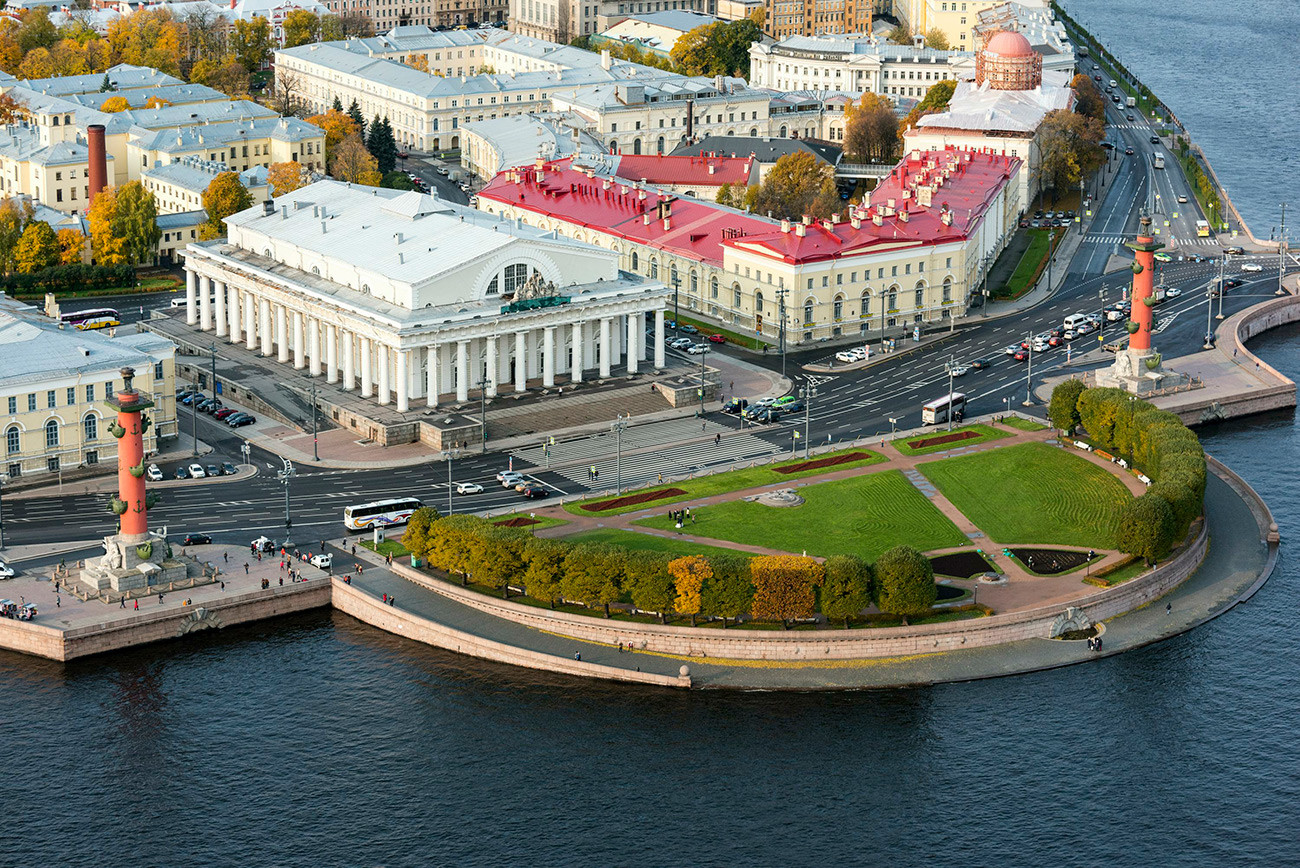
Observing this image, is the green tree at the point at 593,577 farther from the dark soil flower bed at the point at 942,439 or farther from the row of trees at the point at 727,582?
the dark soil flower bed at the point at 942,439

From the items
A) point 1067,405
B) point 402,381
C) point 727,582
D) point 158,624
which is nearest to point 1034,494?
point 1067,405

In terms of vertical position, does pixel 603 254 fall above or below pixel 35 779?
above

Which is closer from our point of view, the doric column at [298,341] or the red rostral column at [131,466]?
the red rostral column at [131,466]

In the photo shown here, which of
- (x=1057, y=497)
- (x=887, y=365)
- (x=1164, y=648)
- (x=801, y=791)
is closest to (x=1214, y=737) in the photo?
(x=1164, y=648)

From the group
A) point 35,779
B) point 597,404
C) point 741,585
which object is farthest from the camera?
point 597,404

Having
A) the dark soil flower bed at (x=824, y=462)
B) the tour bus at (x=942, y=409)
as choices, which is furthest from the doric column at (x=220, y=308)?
the tour bus at (x=942, y=409)

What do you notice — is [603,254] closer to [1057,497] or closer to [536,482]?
[536,482]

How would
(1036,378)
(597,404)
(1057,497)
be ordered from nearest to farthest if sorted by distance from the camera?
(1057,497), (597,404), (1036,378)

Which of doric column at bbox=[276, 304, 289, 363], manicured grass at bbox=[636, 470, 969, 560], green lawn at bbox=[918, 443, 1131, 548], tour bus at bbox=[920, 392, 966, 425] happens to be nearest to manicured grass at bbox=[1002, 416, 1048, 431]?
tour bus at bbox=[920, 392, 966, 425]
